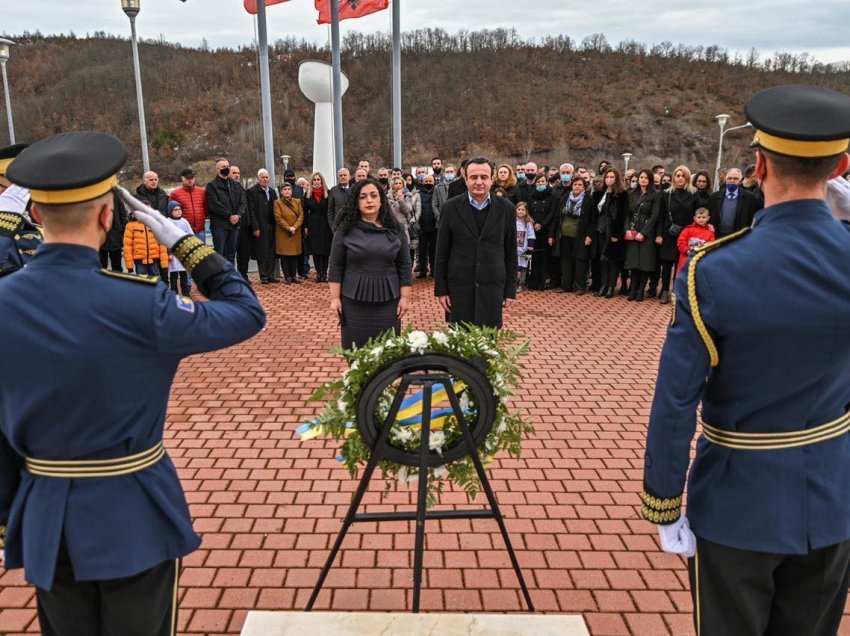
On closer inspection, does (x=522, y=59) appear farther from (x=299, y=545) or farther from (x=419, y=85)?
(x=299, y=545)

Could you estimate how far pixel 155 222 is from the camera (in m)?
2.01

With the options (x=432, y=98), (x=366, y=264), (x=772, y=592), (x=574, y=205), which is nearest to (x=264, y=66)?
(x=574, y=205)

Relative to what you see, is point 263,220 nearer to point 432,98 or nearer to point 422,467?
point 422,467

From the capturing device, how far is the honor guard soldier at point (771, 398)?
6.23 feet

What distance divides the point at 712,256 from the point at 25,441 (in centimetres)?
202

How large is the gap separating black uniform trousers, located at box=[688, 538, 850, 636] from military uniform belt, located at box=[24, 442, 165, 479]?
176 cm

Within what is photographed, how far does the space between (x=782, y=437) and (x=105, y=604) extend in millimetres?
2035

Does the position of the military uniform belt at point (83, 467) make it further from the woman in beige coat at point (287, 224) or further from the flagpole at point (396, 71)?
the flagpole at point (396, 71)

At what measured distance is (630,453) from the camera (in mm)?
5074

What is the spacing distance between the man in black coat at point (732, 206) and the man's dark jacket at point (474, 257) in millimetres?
5383

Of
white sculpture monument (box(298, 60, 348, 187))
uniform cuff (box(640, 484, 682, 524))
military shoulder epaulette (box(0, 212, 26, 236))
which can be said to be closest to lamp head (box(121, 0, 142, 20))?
white sculpture monument (box(298, 60, 348, 187))

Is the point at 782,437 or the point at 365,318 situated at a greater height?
the point at 782,437

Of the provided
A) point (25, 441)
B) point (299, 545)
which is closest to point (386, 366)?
point (25, 441)

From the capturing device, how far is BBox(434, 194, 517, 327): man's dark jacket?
5594 mm
